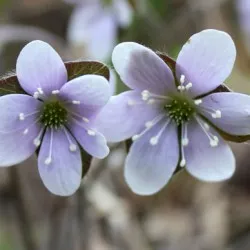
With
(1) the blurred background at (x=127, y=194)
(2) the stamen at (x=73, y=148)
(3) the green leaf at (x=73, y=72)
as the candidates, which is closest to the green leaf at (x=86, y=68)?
(3) the green leaf at (x=73, y=72)

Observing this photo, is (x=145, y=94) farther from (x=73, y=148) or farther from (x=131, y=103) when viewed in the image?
(x=73, y=148)

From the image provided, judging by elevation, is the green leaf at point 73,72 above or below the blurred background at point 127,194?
above

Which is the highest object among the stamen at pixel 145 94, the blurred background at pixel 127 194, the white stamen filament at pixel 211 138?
the stamen at pixel 145 94

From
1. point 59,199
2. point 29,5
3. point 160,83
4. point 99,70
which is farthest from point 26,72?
point 29,5

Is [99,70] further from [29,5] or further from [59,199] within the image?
[29,5]

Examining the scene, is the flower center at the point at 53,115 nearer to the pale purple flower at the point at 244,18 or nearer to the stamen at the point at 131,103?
the stamen at the point at 131,103

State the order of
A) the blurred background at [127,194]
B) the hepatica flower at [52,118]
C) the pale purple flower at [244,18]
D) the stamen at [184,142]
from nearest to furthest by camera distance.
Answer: the hepatica flower at [52,118]
the stamen at [184,142]
the blurred background at [127,194]
the pale purple flower at [244,18]
